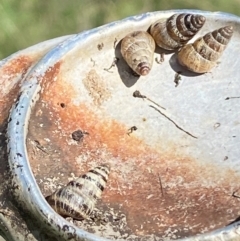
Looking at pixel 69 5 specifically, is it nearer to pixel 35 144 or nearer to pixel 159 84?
pixel 159 84

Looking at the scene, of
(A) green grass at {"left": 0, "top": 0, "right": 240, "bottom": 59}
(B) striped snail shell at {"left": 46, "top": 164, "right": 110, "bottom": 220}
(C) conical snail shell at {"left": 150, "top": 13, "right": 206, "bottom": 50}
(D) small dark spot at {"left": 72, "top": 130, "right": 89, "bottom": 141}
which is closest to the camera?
(B) striped snail shell at {"left": 46, "top": 164, "right": 110, "bottom": 220}

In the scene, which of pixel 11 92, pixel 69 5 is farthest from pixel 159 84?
pixel 69 5

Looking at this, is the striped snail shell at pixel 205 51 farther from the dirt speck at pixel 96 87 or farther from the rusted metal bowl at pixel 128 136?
the dirt speck at pixel 96 87

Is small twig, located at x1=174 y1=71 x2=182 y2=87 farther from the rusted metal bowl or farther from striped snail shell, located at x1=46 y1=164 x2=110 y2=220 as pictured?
→ striped snail shell, located at x1=46 y1=164 x2=110 y2=220

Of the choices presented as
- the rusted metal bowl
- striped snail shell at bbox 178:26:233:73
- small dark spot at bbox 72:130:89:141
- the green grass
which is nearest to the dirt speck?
the rusted metal bowl

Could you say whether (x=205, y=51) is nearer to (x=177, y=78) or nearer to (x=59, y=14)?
(x=177, y=78)


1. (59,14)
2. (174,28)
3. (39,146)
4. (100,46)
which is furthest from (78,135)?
(59,14)
